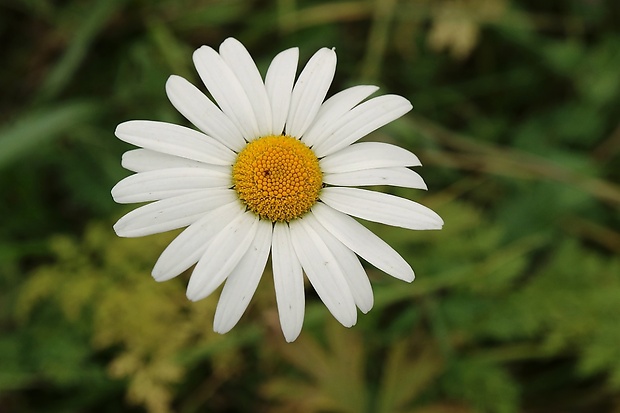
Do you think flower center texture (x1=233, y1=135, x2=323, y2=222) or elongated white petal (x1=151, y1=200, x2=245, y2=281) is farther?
flower center texture (x1=233, y1=135, x2=323, y2=222)

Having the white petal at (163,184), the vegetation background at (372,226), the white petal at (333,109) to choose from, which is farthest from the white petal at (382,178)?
the vegetation background at (372,226)

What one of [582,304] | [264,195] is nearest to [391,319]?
[582,304]

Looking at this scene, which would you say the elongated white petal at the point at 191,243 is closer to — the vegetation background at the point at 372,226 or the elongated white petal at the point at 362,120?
the elongated white petal at the point at 362,120

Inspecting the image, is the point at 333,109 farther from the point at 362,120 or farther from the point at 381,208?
the point at 381,208

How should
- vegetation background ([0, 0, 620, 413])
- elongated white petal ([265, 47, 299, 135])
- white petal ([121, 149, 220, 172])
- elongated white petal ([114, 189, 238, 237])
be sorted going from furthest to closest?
vegetation background ([0, 0, 620, 413]) < elongated white petal ([265, 47, 299, 135]) < white petal ([121, 149, 220, 172]) < elongated white petal ([114, 189, 238, 237])

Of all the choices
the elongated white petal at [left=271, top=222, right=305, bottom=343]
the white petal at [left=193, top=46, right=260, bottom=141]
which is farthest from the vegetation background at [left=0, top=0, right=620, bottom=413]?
the white petal at [left=193, top=46, right=260, bottom=141]

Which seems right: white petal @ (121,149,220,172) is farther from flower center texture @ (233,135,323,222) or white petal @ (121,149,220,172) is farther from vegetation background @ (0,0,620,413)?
vegetation background @ (0,0,620,413)

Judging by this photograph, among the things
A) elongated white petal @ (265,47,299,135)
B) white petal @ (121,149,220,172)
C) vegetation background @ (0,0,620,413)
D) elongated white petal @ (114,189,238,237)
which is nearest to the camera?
elongated white petal @ (114,189,238,237)
